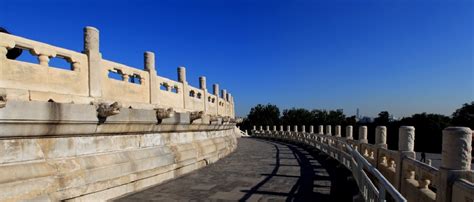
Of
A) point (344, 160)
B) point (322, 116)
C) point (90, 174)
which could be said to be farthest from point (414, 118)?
point (90, 174)

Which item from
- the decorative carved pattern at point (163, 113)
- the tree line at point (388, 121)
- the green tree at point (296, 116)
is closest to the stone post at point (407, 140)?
the decorative carved pattern at point (163, 113)

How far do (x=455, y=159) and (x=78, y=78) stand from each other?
6695 millimetres

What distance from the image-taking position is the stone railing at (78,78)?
555cm

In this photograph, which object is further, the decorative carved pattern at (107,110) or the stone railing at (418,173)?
the decorative carved pattern at (107,110)

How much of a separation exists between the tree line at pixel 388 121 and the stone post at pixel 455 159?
20694 millimetres

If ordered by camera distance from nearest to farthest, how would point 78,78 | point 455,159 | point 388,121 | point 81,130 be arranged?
point 455,159, point 81,130, point 78,78, point 388,121

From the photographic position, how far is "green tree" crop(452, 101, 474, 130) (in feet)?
142

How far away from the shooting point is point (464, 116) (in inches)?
1810

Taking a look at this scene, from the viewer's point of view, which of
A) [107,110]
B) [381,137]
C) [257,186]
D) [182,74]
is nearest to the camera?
[107,110]

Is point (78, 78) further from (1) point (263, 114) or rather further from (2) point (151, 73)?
(1) point (263, 114)

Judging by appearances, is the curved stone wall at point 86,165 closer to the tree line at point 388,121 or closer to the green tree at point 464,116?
the tree line at point 388,121

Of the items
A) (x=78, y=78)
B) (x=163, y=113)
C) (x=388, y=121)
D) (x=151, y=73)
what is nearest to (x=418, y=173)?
(x=163, y=113)

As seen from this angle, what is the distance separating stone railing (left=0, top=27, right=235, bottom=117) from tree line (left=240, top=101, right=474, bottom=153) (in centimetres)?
1874

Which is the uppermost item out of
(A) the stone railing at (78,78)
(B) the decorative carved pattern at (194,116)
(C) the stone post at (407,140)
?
(A) the stone railing at (78,78)
